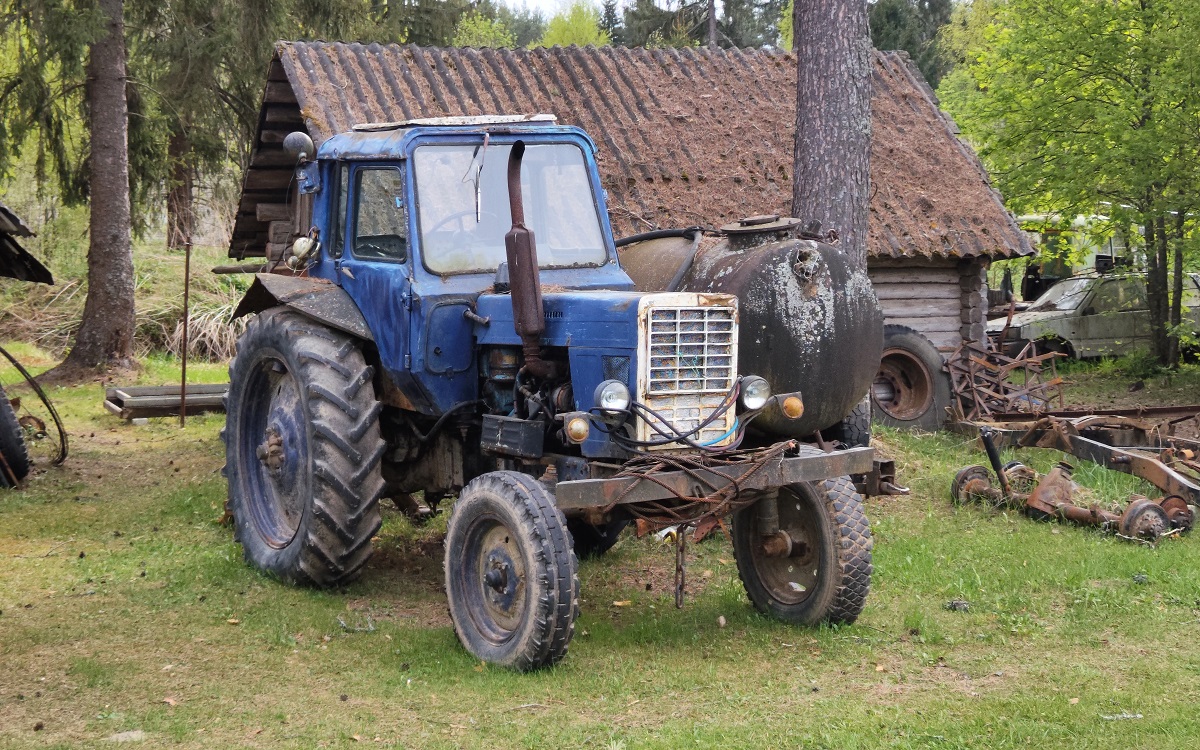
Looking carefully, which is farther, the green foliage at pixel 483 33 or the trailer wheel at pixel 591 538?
the green foliage at pixel 483 33

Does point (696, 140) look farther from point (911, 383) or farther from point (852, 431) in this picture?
point (852, 431)

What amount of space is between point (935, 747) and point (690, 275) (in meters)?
3.79

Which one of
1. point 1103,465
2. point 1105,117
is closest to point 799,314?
point 1103,465

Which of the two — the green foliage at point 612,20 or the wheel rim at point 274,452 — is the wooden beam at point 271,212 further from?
the green foliage at point 612,20

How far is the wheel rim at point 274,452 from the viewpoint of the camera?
7336 millimetres

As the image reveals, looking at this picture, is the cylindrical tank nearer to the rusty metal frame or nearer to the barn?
the rusty metal frame

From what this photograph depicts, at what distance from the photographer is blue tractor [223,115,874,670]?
5.84 metres

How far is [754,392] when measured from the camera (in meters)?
6.11

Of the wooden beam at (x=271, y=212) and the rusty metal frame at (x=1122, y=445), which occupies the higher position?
the wooden beam at (x=271, y=212)

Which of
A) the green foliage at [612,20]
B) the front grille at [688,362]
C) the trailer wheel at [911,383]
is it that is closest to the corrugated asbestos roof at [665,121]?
the trailer wheel at [911,383]

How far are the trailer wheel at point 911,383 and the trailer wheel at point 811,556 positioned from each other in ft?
20.6

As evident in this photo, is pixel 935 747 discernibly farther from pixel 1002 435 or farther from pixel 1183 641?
pixel 1002 435

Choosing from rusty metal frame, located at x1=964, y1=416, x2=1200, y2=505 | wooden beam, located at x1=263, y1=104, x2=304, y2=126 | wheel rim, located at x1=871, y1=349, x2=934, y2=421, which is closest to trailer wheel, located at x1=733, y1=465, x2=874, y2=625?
rusty metal frame, located at x1=964, y1=416, x2=1200, y2=505

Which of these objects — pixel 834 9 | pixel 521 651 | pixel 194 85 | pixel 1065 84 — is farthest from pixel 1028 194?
pixel 521 651
